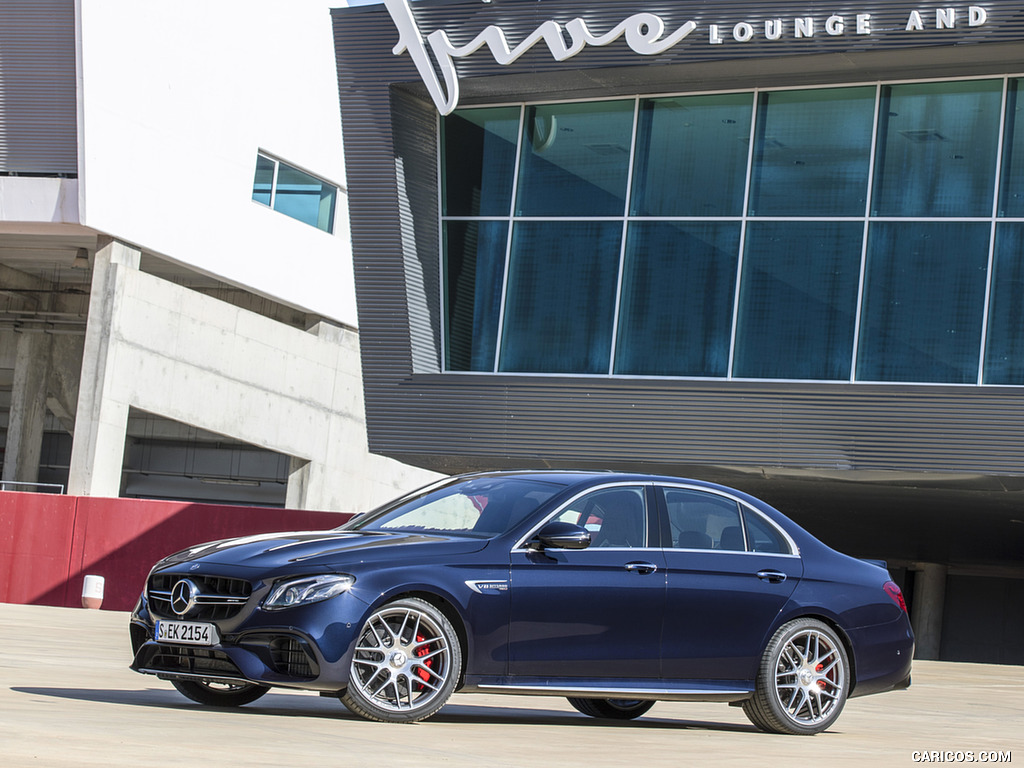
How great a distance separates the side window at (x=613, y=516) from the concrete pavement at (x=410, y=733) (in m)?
1.13

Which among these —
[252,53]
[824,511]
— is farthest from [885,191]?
[252,53]

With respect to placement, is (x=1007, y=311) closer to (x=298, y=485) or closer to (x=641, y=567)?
(x=641, y=567)

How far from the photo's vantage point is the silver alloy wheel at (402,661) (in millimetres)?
7574

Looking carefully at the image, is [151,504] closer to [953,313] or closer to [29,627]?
[29,627]

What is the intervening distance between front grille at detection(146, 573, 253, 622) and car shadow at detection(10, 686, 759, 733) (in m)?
0.56

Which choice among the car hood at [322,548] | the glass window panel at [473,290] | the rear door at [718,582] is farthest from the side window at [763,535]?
the glass window panel at [473,290]

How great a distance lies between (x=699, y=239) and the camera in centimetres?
2152

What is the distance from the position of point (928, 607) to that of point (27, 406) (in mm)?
25426

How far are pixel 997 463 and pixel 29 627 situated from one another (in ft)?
42.1

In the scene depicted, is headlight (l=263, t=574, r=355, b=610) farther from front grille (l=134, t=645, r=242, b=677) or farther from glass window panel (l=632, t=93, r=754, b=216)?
glass window panel (l=632, t=93, r=754, b=216)

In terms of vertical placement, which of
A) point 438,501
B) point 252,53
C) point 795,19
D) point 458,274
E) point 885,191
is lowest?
point 438,501

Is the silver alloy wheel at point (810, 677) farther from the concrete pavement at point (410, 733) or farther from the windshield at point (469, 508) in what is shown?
the windshield at point (469, 508)

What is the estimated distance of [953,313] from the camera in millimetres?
20156

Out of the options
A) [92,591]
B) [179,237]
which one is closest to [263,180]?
[179,237]
